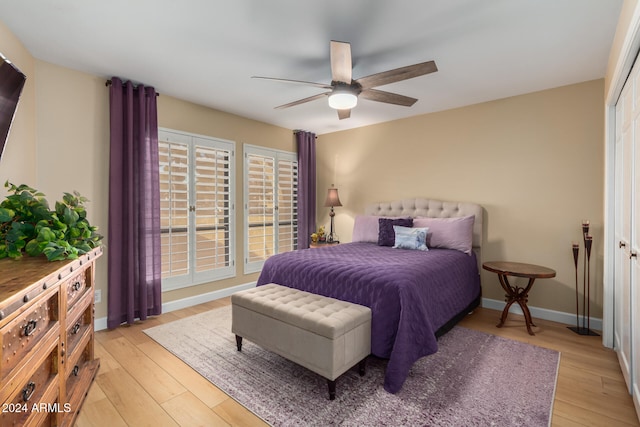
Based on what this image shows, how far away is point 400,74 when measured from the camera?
7.58 feet

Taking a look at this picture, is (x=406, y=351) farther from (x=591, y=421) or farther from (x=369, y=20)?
(x=369, y=20)

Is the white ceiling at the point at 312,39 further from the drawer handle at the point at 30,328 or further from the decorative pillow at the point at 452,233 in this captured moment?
the drawer handle at the point at 30,328

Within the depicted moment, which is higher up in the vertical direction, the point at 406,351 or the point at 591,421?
the point at 406,351

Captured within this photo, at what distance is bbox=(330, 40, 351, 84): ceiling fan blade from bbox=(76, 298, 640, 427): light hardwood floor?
2404mm

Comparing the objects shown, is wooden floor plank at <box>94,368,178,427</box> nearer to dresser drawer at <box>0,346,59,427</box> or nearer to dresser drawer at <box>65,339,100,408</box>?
dresser drawer at <box>65,339,100,408</box>

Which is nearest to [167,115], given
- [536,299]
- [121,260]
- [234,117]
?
[234,117]

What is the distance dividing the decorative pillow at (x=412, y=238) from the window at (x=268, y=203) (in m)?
1.99

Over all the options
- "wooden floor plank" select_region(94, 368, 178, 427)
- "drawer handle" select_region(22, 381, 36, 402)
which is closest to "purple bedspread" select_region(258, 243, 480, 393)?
"wooden floor plank" select_region(94, 368, 178, 427)

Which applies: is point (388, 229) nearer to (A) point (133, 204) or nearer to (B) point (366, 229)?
(B) point (366, 229)

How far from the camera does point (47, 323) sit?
4.83ft

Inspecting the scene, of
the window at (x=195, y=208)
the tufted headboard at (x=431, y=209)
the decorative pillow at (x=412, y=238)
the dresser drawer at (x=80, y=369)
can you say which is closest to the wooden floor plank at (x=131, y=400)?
the dresser drawer at (x=80, y=369)

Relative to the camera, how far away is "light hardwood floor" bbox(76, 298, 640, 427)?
180 cm

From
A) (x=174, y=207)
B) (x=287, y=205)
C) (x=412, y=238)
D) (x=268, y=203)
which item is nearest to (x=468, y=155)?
(x=412, y=238)

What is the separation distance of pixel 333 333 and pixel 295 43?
2167 millimetres
